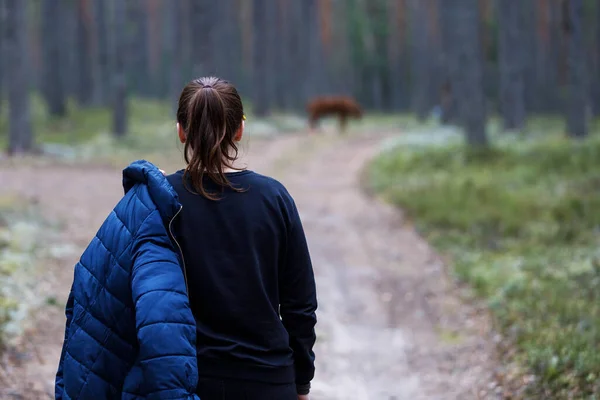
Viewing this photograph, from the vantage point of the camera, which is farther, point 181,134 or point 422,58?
point 422,58

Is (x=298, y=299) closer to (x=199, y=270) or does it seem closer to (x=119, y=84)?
(x=199, y=270)

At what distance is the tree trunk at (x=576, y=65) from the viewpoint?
20.8 m

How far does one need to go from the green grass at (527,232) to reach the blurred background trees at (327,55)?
2.17 metres

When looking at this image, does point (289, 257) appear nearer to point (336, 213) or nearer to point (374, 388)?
point (374, 388)

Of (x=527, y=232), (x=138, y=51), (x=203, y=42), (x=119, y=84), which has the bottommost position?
(x=527, y=232)

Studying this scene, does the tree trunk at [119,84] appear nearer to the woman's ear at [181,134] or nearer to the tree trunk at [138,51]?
the woman's ear at [181,134]

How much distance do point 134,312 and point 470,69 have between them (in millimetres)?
17081

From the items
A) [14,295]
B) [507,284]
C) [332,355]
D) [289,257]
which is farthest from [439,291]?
[289,257]

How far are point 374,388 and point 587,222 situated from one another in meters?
5.72

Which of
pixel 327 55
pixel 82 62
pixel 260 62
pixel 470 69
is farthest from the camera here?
pixel 327 55

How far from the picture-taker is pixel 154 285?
8.06ft

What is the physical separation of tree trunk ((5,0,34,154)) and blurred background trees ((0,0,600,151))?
3cm

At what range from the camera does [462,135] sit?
23516 millimetres

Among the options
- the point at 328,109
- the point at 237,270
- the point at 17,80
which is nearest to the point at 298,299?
the point at 237,270
